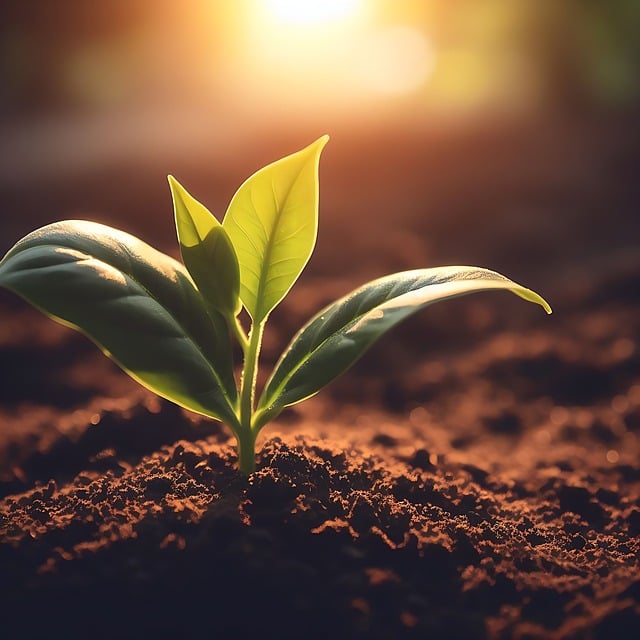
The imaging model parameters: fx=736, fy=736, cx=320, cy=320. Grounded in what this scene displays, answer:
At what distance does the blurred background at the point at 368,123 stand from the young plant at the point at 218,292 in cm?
153

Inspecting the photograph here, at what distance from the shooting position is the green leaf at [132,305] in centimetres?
98

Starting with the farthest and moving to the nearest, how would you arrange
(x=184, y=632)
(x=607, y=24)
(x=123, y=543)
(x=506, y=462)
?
(x=607, y=24) < (x=506, y=462) < (x=123, y=543) < (x=184, y=632)

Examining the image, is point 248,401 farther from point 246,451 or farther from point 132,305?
point 132,305

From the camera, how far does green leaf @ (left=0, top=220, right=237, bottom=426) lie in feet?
3.21

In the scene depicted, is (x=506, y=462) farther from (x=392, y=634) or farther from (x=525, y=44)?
(x=525, y=44)

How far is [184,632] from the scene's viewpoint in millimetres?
956

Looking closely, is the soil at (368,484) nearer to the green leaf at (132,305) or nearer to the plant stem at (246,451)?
the plant stem at (246,451)

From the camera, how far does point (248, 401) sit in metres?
1.18

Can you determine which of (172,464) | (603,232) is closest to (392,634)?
(172,464)

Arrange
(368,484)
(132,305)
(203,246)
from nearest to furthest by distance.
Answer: (132,305) < (203,246) < (368,484)

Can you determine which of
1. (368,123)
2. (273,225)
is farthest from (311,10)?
(273,225)

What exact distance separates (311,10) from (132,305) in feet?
17.8

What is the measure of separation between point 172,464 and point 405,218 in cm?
234

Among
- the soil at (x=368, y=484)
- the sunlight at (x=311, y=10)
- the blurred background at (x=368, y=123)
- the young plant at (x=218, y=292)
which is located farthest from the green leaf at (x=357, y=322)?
the sunlight at (x=311, y=10)
